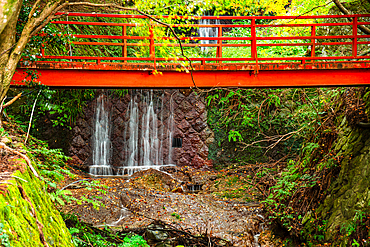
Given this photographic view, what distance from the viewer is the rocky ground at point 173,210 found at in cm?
752

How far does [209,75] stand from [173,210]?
172 inches

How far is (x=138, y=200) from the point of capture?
29.7 feet

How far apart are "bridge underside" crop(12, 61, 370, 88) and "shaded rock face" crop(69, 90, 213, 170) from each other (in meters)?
7.59

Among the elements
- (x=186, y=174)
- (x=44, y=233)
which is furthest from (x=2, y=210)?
(x=186, y=174)

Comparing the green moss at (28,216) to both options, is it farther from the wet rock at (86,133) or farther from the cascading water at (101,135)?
the cascading water at (101,135)

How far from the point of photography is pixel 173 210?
8.73 m

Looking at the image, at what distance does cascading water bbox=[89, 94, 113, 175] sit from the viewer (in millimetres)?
13773

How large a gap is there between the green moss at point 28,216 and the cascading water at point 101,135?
35.1ft

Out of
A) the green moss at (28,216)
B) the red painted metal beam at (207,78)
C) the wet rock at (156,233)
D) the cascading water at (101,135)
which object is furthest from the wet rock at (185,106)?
the green moss at (28,216)

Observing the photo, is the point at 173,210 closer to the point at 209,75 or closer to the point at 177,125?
the point at 209,75

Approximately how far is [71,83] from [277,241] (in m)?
6.54

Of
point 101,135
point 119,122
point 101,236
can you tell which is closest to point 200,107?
point 119,122

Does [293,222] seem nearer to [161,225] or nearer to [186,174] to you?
[161,225]

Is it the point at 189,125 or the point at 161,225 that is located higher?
the point at 189,125
